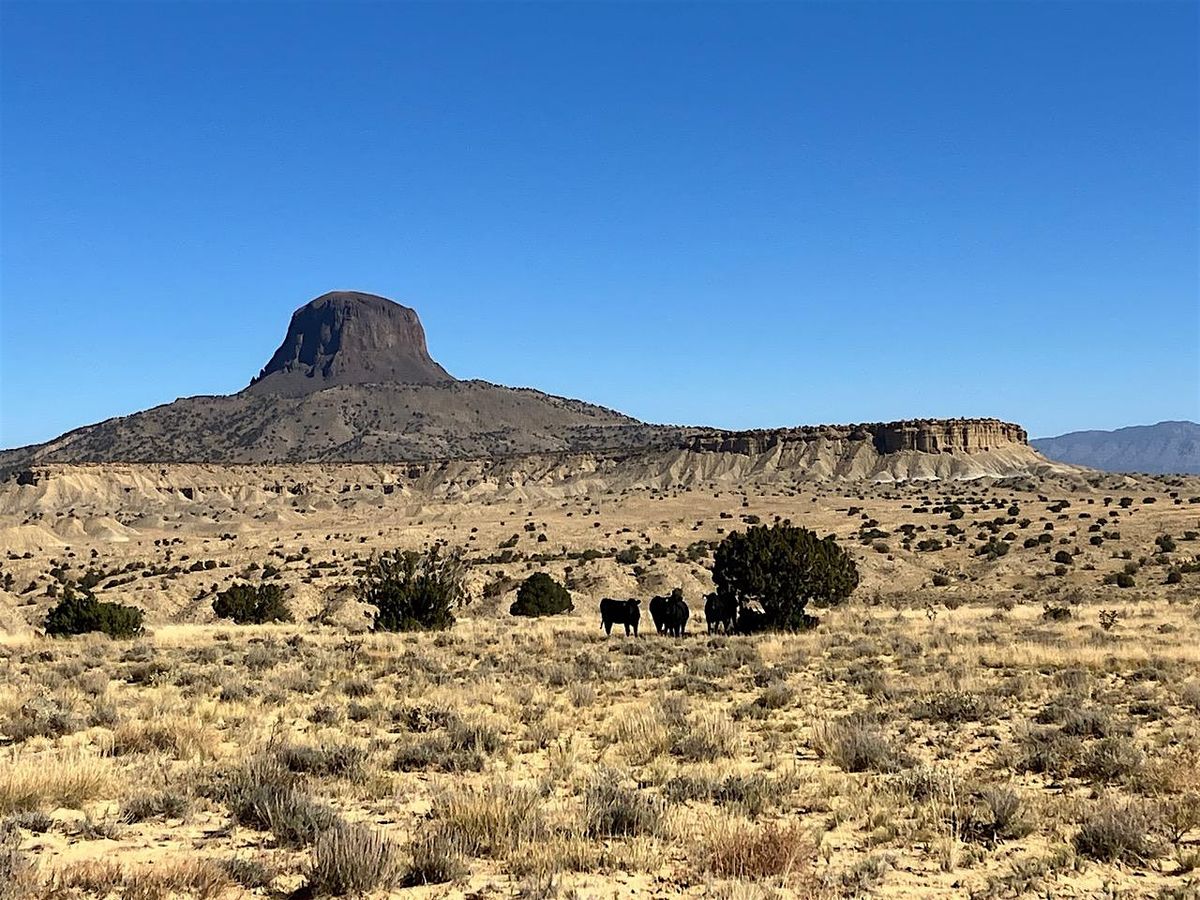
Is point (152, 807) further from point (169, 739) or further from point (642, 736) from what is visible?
point (642, 736)

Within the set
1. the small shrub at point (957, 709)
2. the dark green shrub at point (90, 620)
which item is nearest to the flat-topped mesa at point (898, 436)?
the dark green shrub at point (90, 620)

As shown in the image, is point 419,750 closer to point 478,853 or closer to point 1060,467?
point 478,853

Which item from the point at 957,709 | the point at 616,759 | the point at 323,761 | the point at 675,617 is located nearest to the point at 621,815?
the point at 616,759

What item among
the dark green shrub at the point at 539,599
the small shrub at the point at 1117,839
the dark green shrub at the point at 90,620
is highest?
the small shrub at the point at 1117,839

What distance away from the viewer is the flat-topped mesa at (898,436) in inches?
4831

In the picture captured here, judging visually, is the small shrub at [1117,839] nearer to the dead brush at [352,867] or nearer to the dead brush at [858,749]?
the dead brush at [858,749]

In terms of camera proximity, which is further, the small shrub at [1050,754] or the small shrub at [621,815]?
the small shrub at [1050,754]

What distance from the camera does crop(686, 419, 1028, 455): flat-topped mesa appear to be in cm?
12270

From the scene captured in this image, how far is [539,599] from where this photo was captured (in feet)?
118

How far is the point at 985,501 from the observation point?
78.4 m

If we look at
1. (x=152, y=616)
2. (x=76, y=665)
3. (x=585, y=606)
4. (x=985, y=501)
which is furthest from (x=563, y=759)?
(x=985, y=501)

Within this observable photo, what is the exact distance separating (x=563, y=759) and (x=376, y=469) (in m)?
130

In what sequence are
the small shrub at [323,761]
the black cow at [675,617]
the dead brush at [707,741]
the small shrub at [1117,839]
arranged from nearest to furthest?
the small shrub at [1117,839], the small shrub at [323,761], the dead brush at [707,741], the black cow at [675,617]

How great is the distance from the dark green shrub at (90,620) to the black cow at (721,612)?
1629 centimetres
